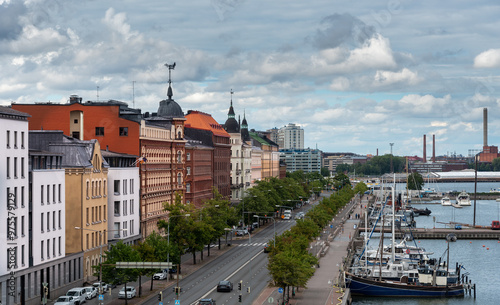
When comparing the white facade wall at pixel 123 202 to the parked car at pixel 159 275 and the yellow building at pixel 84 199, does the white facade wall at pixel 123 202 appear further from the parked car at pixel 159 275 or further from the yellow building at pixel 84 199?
the parked car at pixel 159 275

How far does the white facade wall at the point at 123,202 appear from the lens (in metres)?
126

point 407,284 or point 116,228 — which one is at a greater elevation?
point 116,228

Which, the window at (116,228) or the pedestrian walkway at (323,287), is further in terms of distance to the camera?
the window at (116,228)

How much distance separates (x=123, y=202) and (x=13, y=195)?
39.8 metres

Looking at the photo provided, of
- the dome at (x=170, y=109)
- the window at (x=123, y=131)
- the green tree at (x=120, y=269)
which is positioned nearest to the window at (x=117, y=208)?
the window at (x=123, y=131)

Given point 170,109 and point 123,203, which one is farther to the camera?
point 170,109

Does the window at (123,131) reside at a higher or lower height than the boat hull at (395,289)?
higher

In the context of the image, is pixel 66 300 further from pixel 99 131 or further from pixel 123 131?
pixel 123 131

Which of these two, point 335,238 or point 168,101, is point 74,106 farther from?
point 335,238

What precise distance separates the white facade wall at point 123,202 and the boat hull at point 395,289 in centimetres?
3481

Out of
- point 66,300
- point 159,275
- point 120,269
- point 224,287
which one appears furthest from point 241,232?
point 66,300

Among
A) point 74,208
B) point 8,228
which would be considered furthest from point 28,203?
point 74,208

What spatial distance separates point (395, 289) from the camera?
122375 millimetres

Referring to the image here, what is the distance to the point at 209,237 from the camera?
5226 inches
